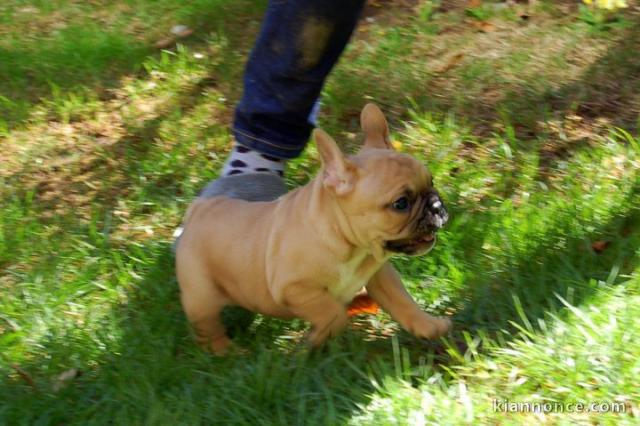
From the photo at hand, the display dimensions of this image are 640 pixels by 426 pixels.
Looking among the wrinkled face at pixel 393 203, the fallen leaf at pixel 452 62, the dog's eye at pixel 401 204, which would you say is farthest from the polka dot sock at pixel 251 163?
the fallen leaf at pixel 452 62

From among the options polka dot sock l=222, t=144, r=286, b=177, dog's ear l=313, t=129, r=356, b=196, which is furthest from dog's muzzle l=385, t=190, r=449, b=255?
polka dot sock l=222, t=144, r=286, b=177

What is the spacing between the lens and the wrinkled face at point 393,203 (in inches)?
107

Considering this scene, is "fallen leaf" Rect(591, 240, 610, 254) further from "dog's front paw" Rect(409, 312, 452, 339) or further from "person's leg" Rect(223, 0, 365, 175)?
"person's leg" Rect(223, 0, 365, 175)

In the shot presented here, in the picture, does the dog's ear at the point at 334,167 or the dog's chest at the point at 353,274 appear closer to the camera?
the dog's ear at the point at 334,167

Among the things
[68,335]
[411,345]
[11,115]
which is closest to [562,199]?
[411,345]

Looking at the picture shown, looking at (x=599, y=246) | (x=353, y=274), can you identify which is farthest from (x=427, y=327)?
(x=599, y=246)

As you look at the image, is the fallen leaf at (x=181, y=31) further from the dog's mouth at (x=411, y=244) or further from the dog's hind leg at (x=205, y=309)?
the dog's mouth at (x=411, y=244)

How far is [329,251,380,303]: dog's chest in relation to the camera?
2.85 m

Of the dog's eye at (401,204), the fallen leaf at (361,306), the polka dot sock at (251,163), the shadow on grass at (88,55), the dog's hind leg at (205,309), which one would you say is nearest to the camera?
the dog's eye at (401,204)

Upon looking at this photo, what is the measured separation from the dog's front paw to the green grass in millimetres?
59

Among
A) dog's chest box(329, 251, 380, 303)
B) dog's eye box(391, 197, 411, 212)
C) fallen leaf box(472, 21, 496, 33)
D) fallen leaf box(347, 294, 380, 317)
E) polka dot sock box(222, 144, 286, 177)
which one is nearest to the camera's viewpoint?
dog's eye box(391, 197, 411, 212)

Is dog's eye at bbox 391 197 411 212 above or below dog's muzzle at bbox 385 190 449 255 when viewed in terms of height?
above

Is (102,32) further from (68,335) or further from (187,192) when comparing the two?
(68,335)

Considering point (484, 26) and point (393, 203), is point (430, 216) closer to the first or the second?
point (393, 203)
